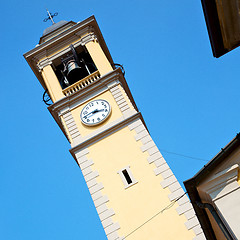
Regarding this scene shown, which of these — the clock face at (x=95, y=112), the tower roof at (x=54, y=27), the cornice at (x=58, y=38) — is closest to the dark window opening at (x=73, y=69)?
the cornice at (x=58, y=38)

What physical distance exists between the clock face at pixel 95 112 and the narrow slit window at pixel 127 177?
8.31ft

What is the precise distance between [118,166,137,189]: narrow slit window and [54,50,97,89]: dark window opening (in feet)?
18.0

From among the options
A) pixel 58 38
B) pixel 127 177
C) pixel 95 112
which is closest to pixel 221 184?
pixel 127 177

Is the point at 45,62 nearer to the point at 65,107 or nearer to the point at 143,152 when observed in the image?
the point at 65,107

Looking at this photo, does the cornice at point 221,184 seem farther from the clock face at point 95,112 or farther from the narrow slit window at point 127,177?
the clock face at point 95,112

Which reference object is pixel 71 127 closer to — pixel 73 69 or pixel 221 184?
pixel 73 69

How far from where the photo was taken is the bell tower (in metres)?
11.9

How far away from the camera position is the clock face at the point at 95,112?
15141mm

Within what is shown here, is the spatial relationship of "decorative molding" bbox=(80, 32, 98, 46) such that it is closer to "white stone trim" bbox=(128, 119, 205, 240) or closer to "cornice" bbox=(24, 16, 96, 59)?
"cornice" bbox=(24, 16, 96, 59)

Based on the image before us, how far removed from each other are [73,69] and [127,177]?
6.24m

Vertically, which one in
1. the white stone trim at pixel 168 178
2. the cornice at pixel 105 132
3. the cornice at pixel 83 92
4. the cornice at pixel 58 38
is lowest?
the white stone trim at pixel 168 178

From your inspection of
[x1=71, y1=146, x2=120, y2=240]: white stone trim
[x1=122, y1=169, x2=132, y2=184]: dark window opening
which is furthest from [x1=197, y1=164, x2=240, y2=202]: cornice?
[x1=122, y1=169, x2=132, y2=184]: dark window opening

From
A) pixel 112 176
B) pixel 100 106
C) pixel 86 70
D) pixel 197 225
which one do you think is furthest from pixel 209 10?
pixel 86 70

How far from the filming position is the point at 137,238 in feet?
38.3
